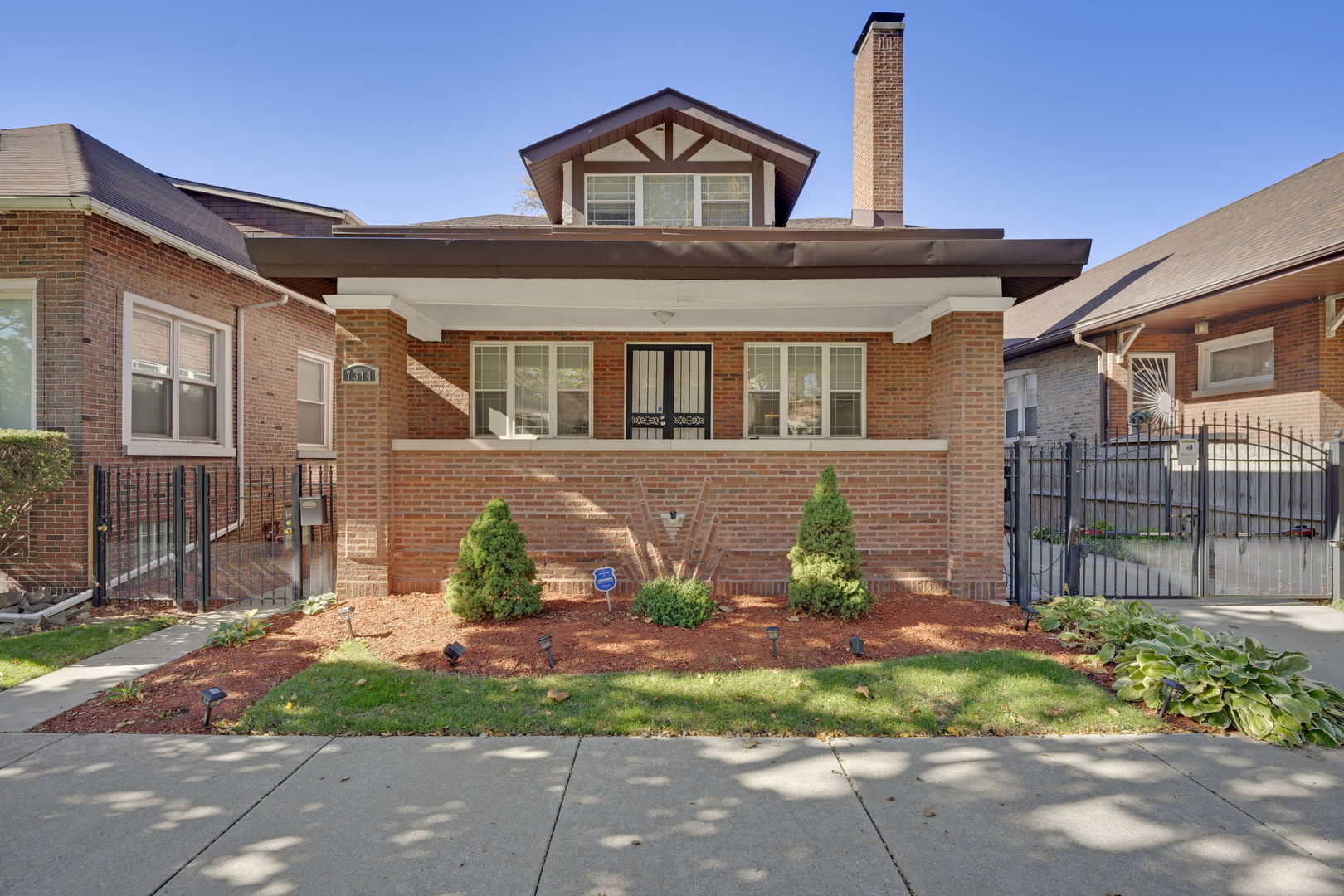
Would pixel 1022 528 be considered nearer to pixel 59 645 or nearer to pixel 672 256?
pixel 672 256

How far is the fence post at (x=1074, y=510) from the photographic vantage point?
6645 mm

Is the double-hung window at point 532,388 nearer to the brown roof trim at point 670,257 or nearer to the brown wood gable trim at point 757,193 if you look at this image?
the brown roof trim at point 670,257

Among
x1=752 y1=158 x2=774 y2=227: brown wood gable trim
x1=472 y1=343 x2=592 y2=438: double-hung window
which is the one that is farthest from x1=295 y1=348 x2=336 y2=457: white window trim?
x1=752 y1=158 x2=774 y2=227: brown wood gable trim

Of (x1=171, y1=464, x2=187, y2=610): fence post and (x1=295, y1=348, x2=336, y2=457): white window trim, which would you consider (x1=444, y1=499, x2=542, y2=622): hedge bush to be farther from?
(x1=295, y1=348, x2=336, y2=457): white window trim

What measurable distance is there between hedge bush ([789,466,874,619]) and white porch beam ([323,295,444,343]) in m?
5.07

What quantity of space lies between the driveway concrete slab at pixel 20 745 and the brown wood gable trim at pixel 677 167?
944cm

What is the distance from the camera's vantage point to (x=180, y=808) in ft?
10.2

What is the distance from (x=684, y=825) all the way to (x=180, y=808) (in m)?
2.59

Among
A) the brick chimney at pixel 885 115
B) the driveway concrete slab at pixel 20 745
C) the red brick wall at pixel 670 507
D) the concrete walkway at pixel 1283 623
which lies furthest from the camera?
the brick chimney at pixel 885 115

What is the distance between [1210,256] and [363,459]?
14635mm

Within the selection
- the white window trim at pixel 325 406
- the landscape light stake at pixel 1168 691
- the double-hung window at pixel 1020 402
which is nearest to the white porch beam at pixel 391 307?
the white window trim at pixel 325 406

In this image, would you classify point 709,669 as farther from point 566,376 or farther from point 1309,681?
point 566,376

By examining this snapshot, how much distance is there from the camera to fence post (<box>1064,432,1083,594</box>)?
664 cm

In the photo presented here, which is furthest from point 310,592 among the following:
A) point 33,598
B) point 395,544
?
point 33,598
